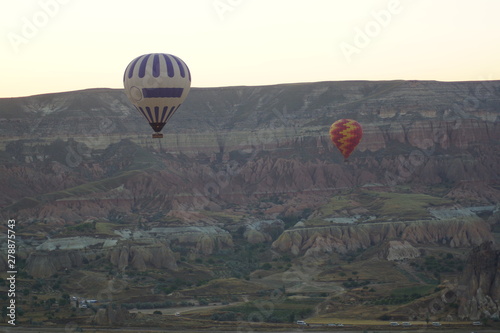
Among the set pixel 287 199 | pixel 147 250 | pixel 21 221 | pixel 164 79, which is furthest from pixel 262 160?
pixel 164 79

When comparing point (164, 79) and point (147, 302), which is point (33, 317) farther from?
point (164, 79)

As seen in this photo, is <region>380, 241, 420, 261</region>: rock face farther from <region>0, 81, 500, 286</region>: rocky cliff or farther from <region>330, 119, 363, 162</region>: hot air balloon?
<region>330, 119, 363, 162</region>: hot air balloon

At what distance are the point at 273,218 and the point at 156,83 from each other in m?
75.2

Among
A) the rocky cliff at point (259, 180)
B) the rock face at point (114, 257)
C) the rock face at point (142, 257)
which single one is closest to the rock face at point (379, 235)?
the rocky cliff at point (259, 180)

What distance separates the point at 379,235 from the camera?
466 feet

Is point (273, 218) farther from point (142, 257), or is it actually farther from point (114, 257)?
point (114, 257)

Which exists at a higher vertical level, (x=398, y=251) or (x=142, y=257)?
(x=398, y=251)

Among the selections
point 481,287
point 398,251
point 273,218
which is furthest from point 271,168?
point 481,287

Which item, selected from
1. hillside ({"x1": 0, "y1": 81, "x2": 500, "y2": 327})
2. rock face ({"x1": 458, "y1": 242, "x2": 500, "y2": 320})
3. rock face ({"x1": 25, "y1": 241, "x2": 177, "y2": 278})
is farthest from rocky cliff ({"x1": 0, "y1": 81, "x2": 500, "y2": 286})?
rock face ({"x1": 458, "y1": 242, "x2": 500, "y2": 320})

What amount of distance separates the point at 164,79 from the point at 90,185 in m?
85.4

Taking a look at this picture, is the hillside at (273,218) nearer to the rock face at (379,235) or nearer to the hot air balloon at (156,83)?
the rock face at (379,235)

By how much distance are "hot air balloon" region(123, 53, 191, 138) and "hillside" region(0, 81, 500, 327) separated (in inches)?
687

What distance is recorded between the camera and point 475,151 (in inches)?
7436
